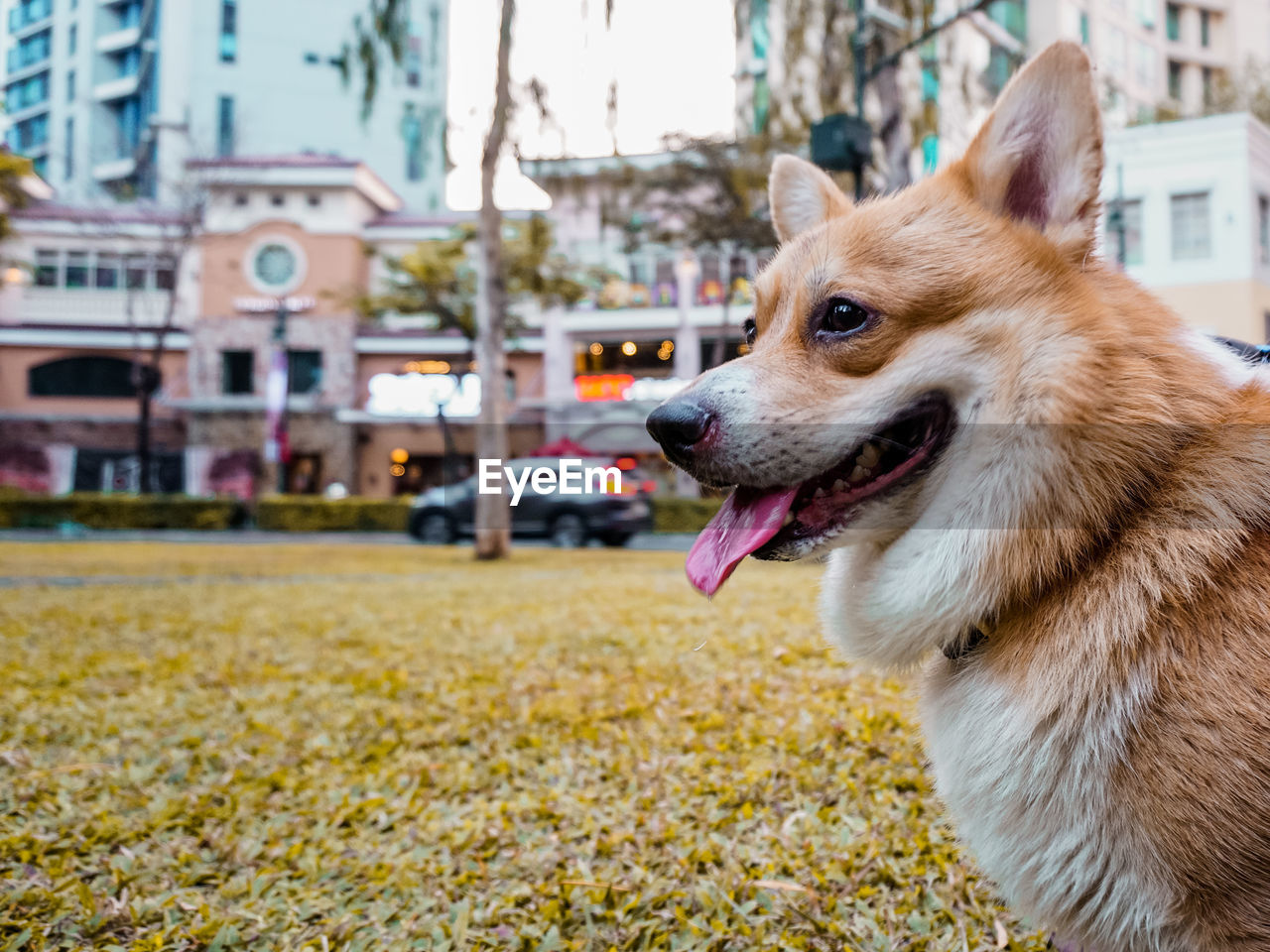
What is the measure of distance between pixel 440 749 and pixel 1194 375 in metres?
2.75

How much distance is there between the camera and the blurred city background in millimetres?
10703

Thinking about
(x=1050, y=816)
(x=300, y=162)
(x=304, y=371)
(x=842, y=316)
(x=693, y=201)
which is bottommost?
(x=1050, y=816)

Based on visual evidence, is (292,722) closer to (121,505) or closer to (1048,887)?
(1048,887)

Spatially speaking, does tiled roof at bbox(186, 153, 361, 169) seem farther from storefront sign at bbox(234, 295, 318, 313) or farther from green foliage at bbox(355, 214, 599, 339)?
green foliage at bbox(355, 214, 599, 339)

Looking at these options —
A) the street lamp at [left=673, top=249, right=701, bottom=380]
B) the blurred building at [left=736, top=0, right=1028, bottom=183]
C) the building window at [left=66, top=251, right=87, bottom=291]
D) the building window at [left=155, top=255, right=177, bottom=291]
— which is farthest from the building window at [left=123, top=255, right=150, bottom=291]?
the blurred building at [left=736, top=0, right=1028, bottom=183]

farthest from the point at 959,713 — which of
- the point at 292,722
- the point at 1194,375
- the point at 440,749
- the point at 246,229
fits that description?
the point at 246,229

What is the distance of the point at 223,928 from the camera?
1.96 m

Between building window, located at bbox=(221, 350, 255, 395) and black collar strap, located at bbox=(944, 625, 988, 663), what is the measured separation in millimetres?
33681

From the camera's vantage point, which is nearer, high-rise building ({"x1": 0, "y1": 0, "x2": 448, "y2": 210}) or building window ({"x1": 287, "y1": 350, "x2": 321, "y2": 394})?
high-rise building ({"x1": 0, "y1": 0, "x2": 448, "y2": 210})

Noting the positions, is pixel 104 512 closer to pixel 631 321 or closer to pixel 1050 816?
pixel 631 321

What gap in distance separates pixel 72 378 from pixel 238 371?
577 cm

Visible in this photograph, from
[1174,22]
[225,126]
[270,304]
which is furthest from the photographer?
[270,304]

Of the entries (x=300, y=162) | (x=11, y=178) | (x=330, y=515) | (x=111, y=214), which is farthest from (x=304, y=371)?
(x=11, y=178)

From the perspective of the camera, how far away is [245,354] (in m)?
31.8
